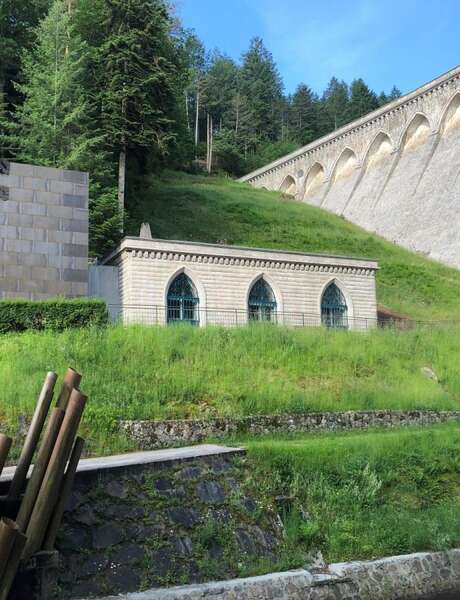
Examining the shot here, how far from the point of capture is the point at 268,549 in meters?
7.47

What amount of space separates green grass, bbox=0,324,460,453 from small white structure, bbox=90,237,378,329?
5.99 metres

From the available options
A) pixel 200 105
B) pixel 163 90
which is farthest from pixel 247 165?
pixel 163 90

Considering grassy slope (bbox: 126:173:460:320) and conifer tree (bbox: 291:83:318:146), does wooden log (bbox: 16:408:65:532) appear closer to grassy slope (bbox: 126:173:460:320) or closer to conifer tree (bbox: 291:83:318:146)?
grassy slope (bbox: 126:173:460:320)

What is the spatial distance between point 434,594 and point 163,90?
3054 centimetres

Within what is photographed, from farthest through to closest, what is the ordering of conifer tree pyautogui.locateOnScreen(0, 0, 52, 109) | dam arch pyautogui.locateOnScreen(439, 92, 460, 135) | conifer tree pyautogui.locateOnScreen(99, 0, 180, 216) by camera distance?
dam arch pyautogui.locateOnScreen(439, 92, 460, 135), conifer tree pyautogui.locateOnScreen(0, 0, 52, 109), conifer tree pyautogui.locateOnScreen(99, 0, 180, 216)

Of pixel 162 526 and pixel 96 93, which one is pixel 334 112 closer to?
pixel 96 93

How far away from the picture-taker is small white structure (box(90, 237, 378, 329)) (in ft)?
74.0

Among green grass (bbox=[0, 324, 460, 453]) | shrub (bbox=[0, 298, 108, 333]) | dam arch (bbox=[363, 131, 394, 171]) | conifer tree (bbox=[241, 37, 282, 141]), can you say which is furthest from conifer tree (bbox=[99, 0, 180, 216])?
conifer tree (bbox=[241, 37, 282, 141])

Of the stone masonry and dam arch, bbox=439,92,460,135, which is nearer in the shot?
the stone masonry

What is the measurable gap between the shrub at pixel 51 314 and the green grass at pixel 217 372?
0.83 m

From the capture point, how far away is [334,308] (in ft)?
86.1

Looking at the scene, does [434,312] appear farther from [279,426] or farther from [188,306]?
[279,426]

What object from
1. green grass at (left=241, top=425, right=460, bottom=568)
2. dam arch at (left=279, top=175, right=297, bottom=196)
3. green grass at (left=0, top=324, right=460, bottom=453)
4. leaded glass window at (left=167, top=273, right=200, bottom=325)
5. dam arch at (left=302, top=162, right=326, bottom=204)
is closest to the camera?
green grass at (left=241, top=425, right=460, bottom=568)

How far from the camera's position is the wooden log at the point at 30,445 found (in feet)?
19.0
